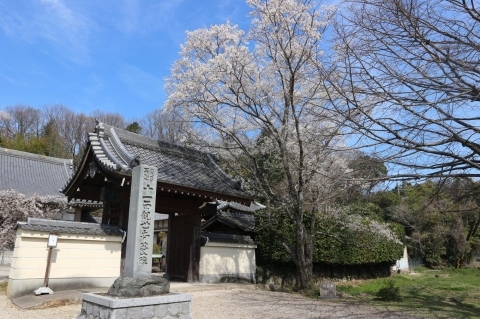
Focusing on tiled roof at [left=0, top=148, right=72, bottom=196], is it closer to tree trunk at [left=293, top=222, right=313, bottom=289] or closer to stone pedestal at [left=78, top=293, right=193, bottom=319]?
tree trunk at [left=293, top=222, right=313, bottom=289]

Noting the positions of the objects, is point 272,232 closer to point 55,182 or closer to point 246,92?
point 246,92

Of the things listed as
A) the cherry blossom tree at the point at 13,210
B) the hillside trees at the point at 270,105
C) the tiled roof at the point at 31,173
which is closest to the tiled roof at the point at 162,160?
the hillside trees at the point at 270,105

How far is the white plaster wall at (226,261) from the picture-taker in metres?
11.3

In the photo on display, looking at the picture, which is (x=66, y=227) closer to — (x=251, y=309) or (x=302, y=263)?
(x=251, y=309)

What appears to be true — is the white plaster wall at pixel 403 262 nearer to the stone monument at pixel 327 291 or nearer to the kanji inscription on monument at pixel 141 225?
the stone monument at pixel 327 291

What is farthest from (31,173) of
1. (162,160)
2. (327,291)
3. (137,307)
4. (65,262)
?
(137,307)

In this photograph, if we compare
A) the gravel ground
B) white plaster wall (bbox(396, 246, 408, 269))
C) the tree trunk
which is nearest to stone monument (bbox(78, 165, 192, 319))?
the gravel ground

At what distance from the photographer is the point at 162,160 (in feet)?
35.8

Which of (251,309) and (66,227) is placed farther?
(66,227)

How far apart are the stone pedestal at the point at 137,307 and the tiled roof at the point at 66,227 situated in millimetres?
3548

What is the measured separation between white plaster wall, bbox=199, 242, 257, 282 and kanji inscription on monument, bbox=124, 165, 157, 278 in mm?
5322

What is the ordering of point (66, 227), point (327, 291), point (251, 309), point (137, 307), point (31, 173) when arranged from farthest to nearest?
point (31, 173)
point (327, 291)
point (66, 227)
point (251, 309)
point (137, 307)

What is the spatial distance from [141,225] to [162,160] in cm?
490

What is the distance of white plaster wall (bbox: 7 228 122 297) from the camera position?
8078mm
